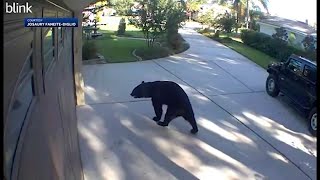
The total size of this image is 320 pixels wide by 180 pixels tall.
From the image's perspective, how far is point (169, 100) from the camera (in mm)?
7867

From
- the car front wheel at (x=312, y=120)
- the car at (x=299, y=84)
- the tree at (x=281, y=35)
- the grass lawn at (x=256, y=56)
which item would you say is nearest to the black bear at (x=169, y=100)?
the car front wheel at (x=312, y=120)

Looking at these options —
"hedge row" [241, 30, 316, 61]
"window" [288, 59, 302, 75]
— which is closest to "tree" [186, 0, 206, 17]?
"hedge row" [241, 30, 316, 61]

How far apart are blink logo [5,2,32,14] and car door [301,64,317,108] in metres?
8.11

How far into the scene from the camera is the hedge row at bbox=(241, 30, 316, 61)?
64.4 feet

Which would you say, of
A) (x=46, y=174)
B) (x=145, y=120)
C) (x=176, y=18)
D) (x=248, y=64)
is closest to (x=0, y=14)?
(x=46, y=174)

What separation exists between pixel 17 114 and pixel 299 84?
889cm

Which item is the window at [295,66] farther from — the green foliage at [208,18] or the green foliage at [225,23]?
the green foliage at [208,18]

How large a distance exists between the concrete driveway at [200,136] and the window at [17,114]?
389 cm

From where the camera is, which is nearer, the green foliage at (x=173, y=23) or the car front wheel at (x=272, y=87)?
the car front wheel at (x=272, y=87)

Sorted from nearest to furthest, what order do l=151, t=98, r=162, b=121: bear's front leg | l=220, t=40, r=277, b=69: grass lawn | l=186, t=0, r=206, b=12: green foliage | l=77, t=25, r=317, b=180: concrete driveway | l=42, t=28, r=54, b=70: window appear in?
1. l=42, t=28, r=54, b=70: window
2. l=77, t=25, r=317, b=180: concrete driveway
3. l=151, t=98, r=162, b=121: bear's front leg
4. l=220, t=40, r=277, b=69: grass lawn
5. l=186, t=0, r=206, b=12: green foliage

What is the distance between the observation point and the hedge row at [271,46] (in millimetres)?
19617

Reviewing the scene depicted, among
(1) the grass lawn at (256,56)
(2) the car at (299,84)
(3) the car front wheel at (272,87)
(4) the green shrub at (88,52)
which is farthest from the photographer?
(1) the grass lawn at (256,56)

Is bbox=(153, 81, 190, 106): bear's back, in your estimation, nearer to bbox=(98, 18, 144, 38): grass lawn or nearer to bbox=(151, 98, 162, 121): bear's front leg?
bbox=(151, 98, 162, 121): bear's front leg

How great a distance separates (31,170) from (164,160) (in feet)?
16.1
